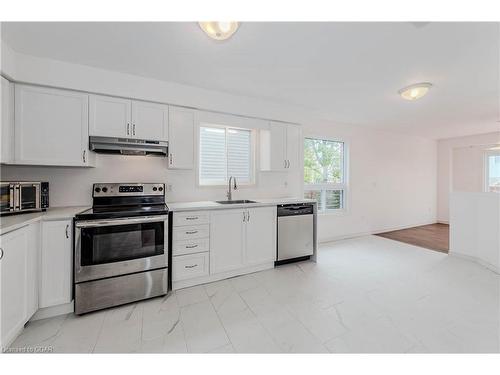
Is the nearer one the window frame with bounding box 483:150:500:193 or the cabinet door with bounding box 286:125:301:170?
the cabinet door with bounding box 286:125:301:170

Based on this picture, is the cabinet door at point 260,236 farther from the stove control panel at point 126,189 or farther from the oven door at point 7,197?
the oven door at point 7,197

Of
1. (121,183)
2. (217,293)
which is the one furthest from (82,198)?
(217,293)

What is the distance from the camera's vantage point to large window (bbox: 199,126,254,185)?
3.34 meters

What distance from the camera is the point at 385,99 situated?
337 cm

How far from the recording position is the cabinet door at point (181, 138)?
2799mm

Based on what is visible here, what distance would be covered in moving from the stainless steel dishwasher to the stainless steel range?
1.60 metres

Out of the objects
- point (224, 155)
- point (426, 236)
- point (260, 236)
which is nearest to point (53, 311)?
point (260, 236)

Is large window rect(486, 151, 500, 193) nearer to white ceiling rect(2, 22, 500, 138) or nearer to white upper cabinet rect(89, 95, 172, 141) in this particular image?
white ceiling rect(2, 22, 500, 138)

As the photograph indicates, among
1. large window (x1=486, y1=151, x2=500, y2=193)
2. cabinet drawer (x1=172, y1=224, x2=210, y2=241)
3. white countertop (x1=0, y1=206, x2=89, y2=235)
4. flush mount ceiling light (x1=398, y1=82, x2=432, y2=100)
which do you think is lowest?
cabinet drawer (x1=172, y1=224, x2=210, y2=241)

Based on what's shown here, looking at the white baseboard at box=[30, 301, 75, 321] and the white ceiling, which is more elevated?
the white ceiling

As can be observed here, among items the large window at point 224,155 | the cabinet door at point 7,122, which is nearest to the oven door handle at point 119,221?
the cabinet door at point 7,122

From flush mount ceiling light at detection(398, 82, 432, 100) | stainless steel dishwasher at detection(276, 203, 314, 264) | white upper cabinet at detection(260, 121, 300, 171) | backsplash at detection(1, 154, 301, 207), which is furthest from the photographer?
white upper cabinet at detection(260, 121, 300, 171)

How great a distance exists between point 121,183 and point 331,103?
3.31 metres

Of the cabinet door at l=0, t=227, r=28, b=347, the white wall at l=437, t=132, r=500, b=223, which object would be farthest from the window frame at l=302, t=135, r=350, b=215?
the cabinet door at l=0, t=227, r=28, b=347
